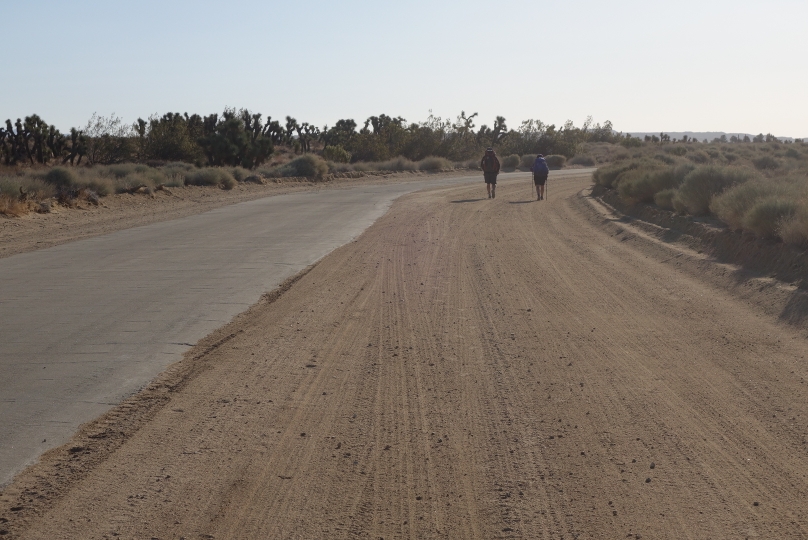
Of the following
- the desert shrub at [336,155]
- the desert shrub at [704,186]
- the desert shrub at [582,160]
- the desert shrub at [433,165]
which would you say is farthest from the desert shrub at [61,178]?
the desert shrub at [582,160]

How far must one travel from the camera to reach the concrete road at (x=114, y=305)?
23.1ft

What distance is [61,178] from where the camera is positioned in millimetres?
31531

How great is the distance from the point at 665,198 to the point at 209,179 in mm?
25955

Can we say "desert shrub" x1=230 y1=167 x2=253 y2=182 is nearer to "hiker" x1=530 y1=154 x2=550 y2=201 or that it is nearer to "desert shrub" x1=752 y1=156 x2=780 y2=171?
"hiker" x1=530 y1=154 x2=550 y2=201

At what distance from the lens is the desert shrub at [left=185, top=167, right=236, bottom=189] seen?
4091 cm

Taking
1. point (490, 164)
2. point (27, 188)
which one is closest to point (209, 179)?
point (27, 188)

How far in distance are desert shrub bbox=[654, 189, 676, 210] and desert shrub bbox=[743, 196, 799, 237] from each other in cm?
708

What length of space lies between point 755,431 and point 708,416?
1.40 ft

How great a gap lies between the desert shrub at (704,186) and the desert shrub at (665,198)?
35.2 inches

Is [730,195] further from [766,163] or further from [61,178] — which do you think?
[766,163]

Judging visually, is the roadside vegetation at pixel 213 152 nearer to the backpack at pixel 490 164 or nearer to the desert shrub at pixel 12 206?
the desert shrub at pixel 12 206

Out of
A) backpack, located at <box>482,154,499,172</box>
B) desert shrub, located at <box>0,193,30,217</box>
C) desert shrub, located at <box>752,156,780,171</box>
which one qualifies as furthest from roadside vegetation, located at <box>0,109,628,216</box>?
desert shrub, located at <box>752,156,780,171</box>

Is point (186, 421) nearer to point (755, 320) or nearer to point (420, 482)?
point (420, 482)

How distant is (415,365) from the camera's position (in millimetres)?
8078
